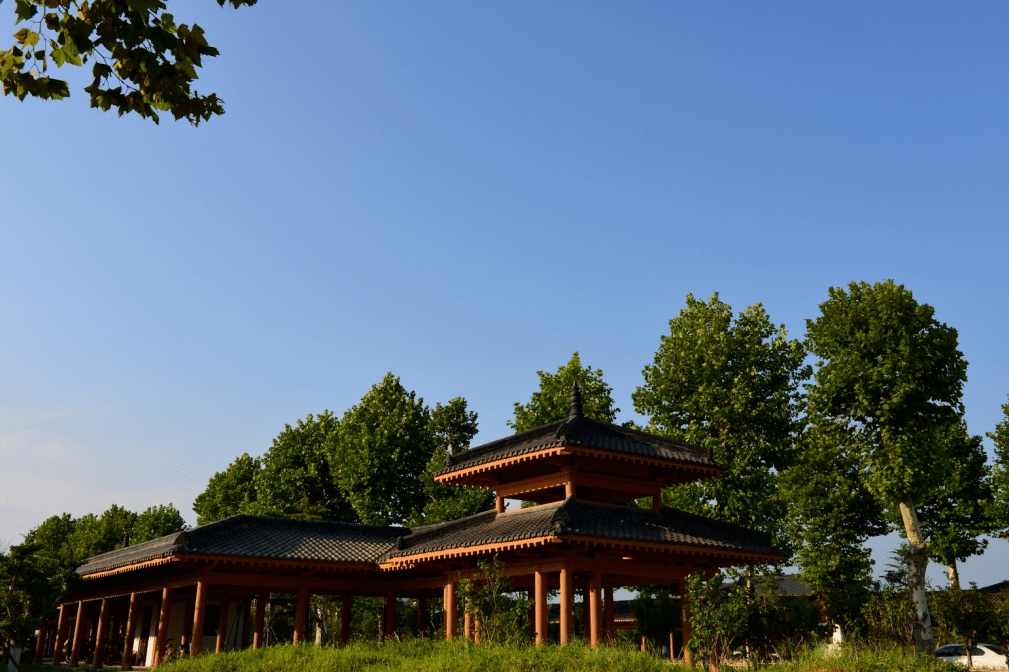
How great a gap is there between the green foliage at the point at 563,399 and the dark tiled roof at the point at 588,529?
59.6 feet

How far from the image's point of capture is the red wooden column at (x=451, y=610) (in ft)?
83.2

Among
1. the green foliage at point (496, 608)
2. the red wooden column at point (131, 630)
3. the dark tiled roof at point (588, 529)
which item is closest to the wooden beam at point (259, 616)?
the red wooden column at point (131, 630)

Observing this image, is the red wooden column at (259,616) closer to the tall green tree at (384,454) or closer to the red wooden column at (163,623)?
the red wooden column at (163,623)

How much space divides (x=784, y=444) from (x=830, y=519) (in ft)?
32.2

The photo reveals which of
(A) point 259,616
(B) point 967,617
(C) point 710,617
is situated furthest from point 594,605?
(B) point 967,617

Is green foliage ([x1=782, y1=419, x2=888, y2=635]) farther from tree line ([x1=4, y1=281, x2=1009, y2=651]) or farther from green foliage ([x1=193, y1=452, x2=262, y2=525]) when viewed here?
green foliage ([x1=193, y1=452, x2=262, y2=525])

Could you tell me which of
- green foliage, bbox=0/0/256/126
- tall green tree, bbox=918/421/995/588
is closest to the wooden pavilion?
green foliage, bbox=0/0/256/126

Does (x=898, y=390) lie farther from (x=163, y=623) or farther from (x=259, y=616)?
(x=163, y=623)

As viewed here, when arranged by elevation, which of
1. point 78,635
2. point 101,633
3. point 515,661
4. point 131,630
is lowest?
point 78,635

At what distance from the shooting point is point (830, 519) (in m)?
45.9

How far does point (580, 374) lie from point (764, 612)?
16882mm

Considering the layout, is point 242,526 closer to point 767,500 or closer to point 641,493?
point 641,493

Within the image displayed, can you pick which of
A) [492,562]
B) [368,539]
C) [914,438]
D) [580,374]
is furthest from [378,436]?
[914,438]

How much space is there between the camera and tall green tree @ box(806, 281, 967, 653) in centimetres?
3128
